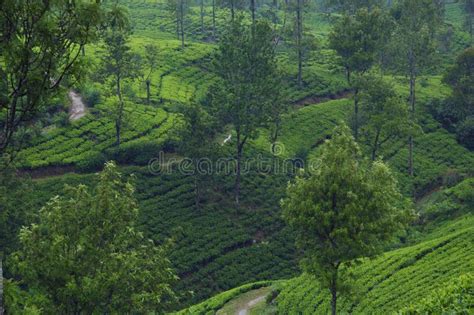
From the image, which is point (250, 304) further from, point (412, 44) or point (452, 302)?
point (412, 44)

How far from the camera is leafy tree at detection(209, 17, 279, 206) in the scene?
49.8 metres


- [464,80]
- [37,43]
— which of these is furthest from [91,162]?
[464,80]

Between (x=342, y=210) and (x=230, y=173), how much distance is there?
1141 inches

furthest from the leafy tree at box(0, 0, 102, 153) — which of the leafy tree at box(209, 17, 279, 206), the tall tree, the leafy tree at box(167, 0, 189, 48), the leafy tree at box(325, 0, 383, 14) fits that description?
the leafy tree at box(325, 0, 383, 14)

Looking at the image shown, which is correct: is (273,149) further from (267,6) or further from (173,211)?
(267,6)

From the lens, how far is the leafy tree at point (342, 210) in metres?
24.6

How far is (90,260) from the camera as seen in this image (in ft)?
67.9

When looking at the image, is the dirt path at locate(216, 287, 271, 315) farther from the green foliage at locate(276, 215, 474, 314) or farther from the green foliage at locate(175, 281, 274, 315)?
the green foliage at locate(276, 215, 474, 314)

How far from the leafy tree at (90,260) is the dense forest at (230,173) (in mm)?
77

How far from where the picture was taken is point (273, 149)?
58.1 meters

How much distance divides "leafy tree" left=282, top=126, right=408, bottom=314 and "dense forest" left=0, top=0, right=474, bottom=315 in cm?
9

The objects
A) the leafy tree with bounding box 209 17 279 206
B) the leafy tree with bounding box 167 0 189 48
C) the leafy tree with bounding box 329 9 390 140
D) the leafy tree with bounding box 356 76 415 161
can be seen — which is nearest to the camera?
the leafy tree with bounding box 209 17 279 206

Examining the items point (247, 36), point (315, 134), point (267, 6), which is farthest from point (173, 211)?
point (267, 6)

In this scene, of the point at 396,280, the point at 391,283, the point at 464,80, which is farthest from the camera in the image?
the point at 464,80
